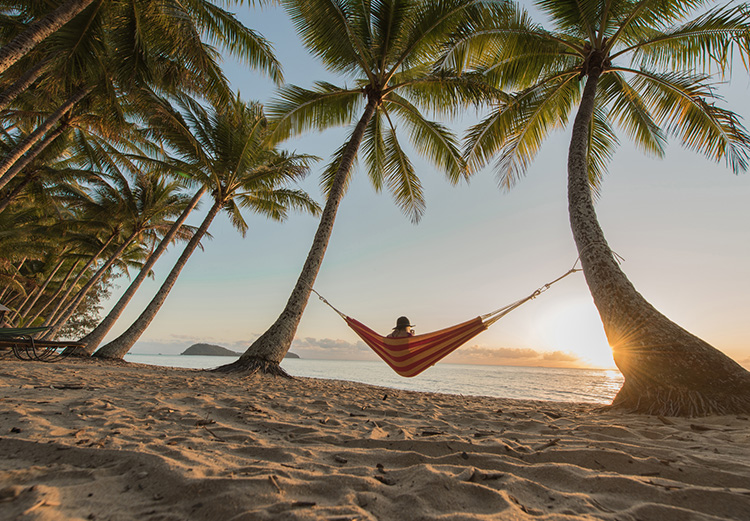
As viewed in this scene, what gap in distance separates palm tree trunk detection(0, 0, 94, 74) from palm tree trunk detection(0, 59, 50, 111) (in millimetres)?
1295

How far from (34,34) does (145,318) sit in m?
4.62

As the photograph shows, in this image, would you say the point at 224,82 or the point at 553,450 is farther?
the point at 224,82

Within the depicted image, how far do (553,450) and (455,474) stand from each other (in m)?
0.64

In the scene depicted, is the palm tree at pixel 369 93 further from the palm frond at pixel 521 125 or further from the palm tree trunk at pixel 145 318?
the palm tree trunk at pixel 145 318

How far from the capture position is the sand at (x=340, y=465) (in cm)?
94

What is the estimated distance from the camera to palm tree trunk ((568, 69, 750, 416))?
96.8 inches

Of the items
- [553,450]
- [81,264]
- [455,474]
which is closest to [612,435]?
[553,450]

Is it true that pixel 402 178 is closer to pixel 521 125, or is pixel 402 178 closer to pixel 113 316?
pixel 521 125

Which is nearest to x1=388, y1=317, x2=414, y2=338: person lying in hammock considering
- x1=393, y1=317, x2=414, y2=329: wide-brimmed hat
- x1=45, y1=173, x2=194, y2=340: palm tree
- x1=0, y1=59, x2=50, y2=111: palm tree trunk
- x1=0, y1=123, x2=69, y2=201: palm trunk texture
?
x1=393, y1=317, x2=414, y2=329: wide-brimmed hat

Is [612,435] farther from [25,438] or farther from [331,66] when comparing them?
[331,66]

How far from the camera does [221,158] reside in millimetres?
7488

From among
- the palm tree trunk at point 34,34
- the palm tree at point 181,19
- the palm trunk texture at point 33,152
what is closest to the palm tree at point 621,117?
the palm tree at point 181,19

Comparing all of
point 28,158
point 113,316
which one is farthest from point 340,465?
point 28,158

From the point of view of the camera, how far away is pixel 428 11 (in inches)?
203
